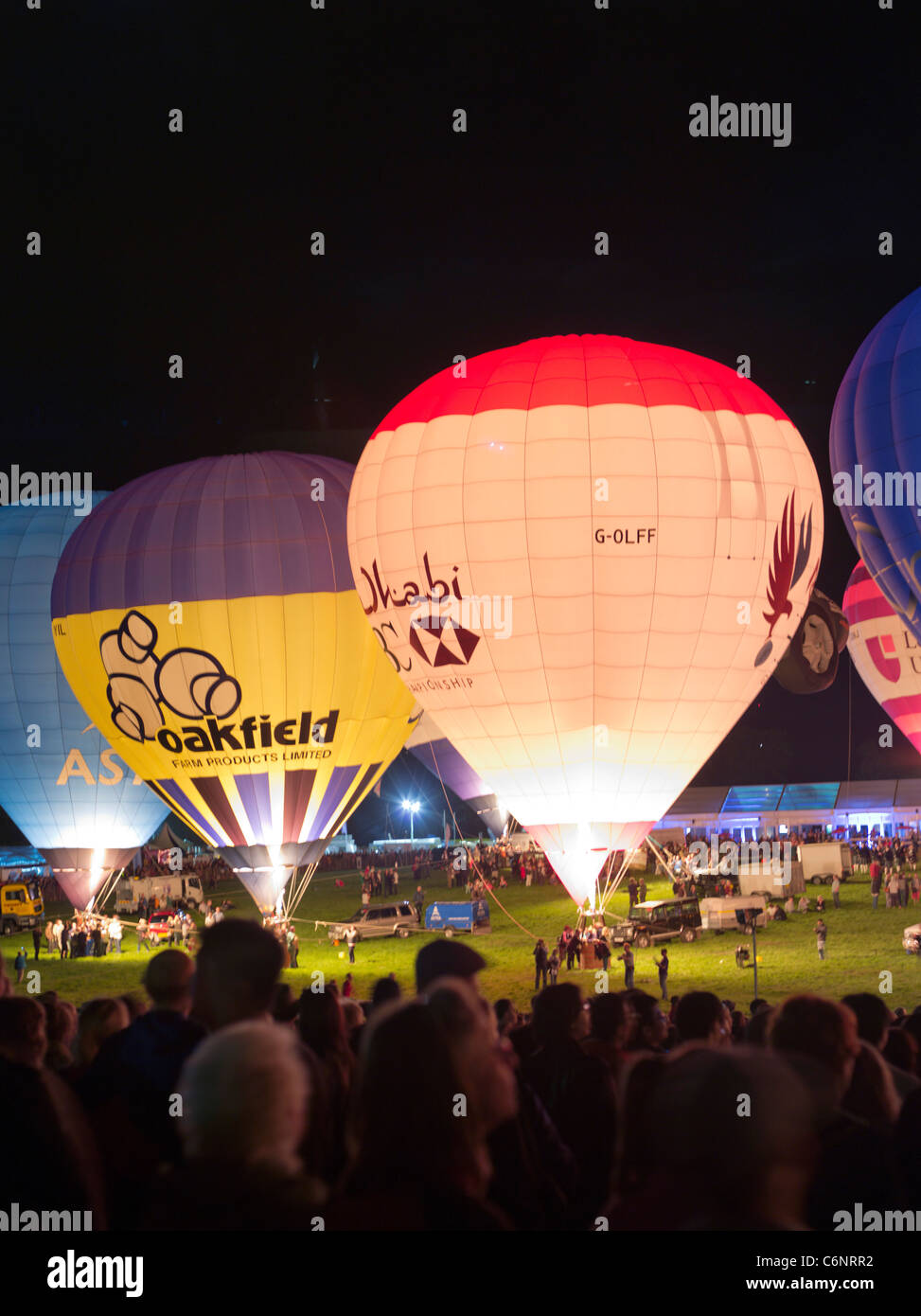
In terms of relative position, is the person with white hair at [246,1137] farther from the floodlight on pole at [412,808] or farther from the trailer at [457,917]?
the floodlight on pole at [412,808]

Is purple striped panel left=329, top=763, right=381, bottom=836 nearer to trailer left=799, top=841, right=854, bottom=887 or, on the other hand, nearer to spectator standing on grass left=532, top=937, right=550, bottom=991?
spectator standing on grass left=532, top=937, right=550, bottom=991

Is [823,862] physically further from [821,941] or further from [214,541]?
[214,541]

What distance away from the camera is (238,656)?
17719 millimetres

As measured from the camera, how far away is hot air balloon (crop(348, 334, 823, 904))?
1440 cm

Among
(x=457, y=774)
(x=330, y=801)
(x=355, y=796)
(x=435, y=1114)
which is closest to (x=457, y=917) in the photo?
(x=355, y=796)

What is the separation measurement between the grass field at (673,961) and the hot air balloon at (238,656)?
6.28ft

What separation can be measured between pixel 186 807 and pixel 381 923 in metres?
3.99

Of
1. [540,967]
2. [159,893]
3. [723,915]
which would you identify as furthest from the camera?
[159,893]

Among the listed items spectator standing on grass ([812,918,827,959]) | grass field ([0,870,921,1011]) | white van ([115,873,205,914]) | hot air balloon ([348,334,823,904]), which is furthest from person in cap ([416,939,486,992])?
white van ([115,873,205,914])

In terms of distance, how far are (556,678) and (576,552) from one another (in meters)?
1.41

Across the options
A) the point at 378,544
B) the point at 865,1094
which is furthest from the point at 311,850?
the point at 865,1094

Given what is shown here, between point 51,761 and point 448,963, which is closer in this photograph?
point 448,963

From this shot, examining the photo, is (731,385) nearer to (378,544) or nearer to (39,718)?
(378,544)

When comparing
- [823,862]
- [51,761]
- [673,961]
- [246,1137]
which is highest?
[51,761]
